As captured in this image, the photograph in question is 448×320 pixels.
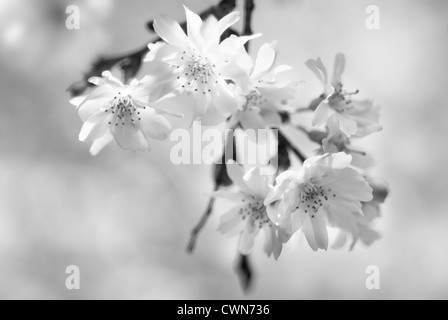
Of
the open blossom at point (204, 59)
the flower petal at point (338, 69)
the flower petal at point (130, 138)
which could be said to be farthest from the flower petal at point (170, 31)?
the flower petal at point (338, 69)

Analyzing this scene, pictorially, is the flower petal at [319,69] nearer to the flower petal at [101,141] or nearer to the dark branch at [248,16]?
the dark branch at [248,16]

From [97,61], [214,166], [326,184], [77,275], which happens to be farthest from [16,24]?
[326,184]

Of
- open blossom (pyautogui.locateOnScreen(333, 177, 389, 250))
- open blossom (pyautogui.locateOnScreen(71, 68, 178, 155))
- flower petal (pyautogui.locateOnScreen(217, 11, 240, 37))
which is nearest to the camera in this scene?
flower petal (pyautogui.locateOnScreen(217, 11, 240, 37))

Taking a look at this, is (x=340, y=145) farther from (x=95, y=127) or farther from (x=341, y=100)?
(x=95, y=127)

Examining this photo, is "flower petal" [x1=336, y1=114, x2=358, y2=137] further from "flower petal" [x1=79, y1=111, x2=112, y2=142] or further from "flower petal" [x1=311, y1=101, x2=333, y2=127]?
"flower petal" [x1=79, y1=111, x2=112, y2=142]

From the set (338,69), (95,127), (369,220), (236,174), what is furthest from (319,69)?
(95,127)

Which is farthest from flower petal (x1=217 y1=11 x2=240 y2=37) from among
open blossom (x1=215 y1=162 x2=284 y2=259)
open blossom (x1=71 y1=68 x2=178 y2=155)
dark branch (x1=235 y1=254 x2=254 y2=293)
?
dark branch (x1=235 y1=254 x2=254 y2=293)
